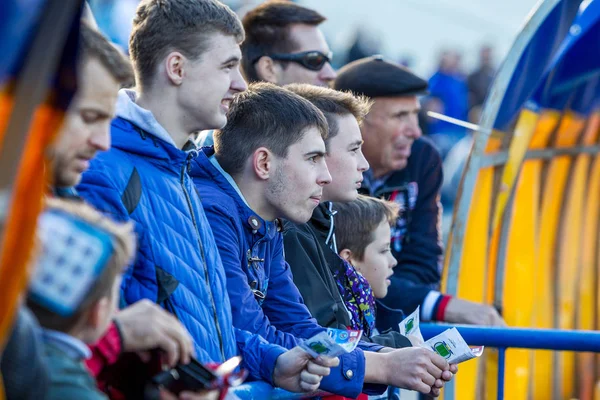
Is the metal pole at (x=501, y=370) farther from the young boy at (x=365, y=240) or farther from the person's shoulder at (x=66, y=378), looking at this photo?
the person's shoulder at (x=66, y=378)

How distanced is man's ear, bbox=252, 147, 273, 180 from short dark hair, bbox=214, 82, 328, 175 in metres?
0.02

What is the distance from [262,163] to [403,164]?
6.77 feet

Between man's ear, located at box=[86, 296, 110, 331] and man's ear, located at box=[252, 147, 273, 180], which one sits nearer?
man's ear, located at box=[86, 296, 110, 331]

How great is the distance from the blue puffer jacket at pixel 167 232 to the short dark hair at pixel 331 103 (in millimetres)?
1110

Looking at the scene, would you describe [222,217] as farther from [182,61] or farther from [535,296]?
[535,296]

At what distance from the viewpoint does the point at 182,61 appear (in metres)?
3.29

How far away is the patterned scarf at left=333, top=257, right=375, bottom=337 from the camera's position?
3.87m

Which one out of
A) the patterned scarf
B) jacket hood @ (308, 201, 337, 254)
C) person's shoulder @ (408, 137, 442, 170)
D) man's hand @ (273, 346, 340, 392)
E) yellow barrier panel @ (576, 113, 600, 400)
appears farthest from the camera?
yellow barrier panel @ (576, 113, 600, 400)

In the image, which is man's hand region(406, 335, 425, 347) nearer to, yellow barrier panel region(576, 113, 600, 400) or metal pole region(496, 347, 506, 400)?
metal pole region(496, 347, 506, 400)

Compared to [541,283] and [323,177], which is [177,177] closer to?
[323,177]

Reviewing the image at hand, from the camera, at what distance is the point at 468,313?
5.14m

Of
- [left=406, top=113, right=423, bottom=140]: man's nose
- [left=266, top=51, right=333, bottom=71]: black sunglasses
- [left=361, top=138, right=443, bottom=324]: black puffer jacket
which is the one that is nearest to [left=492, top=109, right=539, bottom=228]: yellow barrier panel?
[left=361, top=138, right=443, bottom=324]: black puffer jacket

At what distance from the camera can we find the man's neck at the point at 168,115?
3.23 metres

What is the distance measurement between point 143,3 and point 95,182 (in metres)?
0.85
